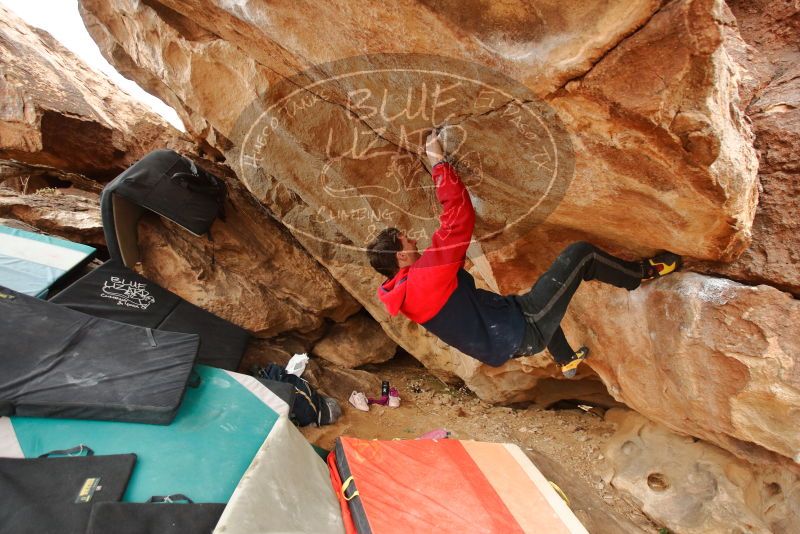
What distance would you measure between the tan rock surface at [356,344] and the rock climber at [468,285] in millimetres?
3267

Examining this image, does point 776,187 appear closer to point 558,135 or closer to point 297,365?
point 558,135

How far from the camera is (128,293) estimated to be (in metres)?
3.79

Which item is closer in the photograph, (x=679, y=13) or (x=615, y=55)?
(x=679, y=13)

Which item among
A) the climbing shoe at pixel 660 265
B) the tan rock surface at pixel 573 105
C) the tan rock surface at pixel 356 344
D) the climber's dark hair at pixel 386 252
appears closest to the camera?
the tan rock surface at pixel 573 105

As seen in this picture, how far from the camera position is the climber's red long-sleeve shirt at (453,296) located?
85.9 inches

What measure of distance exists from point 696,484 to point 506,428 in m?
1.71

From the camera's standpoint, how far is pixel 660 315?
2.42 meters

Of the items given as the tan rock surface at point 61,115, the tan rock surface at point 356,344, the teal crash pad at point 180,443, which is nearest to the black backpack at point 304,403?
the teal crash pad at point 180,443

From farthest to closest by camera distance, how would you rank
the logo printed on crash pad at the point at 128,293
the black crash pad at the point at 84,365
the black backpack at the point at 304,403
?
the black backpack at the point at 304,403 < the logo printed on crash pad at the point at 128,293 < the black crash pad at the point at 84,365

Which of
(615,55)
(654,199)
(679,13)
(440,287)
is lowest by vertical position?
(440,287)

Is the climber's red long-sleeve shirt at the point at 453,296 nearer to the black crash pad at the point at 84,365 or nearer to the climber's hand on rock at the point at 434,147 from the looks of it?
the climber's hand on rock at the point at 434,147

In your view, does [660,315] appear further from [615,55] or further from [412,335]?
[412,335]

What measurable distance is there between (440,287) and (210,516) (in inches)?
73.1

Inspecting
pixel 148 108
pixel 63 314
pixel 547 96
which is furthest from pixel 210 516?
pixel 148 108
